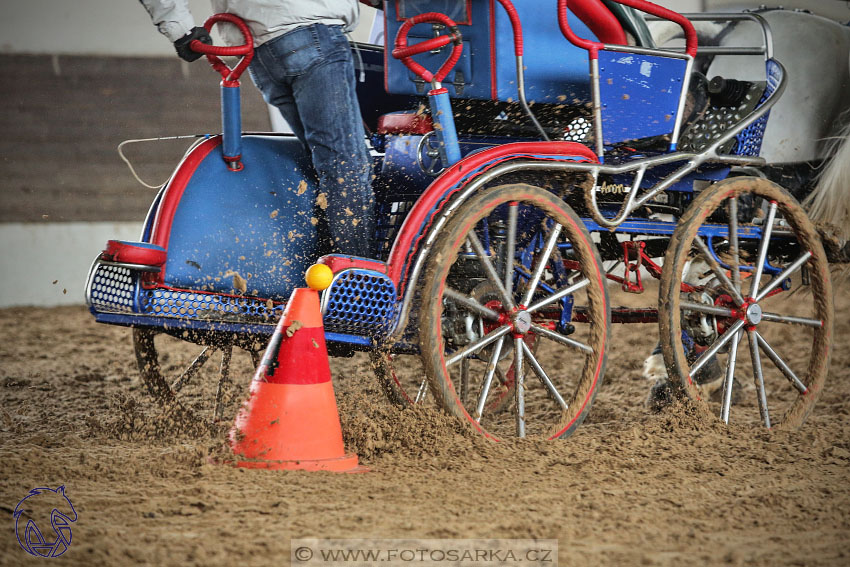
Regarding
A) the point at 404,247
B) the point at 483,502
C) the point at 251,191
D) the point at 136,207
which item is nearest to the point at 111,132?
the point at 136,207

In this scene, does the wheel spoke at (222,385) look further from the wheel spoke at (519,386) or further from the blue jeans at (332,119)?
the wheel spoke at (519,386)

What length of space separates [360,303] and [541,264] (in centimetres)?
69

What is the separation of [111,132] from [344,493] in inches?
267

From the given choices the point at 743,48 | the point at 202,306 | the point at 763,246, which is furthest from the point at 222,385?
the point at 743,48

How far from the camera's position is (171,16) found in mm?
2918

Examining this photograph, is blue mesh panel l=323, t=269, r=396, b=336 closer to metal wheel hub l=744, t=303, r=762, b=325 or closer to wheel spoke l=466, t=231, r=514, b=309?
wheel spoke l=466, t=231, r=514, b=309

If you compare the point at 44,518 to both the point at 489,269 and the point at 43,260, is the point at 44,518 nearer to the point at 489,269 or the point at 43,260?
the point at 489,269

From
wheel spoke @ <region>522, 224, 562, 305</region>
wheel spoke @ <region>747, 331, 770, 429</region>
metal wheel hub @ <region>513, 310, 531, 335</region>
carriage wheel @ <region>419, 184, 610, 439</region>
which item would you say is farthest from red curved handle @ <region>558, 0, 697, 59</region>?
wheel spoke @ <region>747, 331, 770, 429</region>

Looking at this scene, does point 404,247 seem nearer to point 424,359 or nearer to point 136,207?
point 424,359

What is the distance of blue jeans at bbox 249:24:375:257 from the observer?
298cm

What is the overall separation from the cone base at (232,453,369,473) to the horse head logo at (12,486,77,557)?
1.67 feet

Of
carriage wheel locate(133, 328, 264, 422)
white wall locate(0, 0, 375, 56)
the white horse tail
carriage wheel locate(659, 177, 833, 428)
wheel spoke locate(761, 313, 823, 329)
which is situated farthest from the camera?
white wall locate(0, 0, 375, 56)

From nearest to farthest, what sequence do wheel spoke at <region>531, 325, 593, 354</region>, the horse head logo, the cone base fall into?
the horse head logo
the cone base
wheel spoke at <region>531, 325, 593, 354</region>

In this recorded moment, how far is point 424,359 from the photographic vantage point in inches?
111
